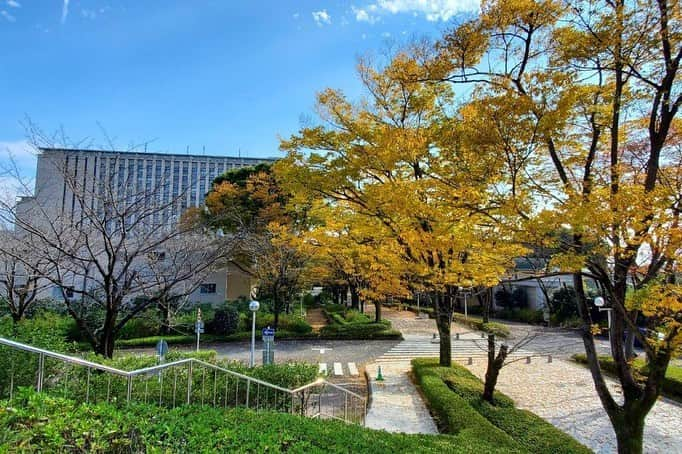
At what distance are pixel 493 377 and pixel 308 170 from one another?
6174 mm

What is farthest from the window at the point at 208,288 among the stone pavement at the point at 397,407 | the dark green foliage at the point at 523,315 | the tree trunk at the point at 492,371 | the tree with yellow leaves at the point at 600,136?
the tree with yellow leaves at the point at 600,136

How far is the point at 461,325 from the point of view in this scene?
2273 centimetres

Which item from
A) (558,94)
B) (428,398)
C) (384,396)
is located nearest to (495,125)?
(558,94)

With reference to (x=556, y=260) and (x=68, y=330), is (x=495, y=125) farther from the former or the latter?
(x=68, y=330)

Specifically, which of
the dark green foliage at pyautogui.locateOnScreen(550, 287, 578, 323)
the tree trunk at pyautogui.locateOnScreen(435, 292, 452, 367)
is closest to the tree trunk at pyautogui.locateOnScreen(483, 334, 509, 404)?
the tree trunk at pyautogui.locateOnScreen(435, 292, 452, 367)

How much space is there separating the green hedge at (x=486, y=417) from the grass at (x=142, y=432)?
13.8 ft

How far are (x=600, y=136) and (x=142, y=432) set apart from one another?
7078 millimetres

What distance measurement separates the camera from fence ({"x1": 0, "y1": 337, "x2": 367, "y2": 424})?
399 cm

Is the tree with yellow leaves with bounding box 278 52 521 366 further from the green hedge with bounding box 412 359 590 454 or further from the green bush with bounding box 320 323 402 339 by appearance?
the green bush with bounding box 320 323 402 339

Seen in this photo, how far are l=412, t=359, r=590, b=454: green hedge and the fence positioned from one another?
6.53 feet

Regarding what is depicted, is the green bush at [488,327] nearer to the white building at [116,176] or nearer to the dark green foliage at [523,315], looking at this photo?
the dark green foliage at [523,315]

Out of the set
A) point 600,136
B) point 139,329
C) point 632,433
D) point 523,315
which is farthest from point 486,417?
point 523,315

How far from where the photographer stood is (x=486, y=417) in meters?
7.50

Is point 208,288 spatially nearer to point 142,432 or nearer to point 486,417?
point 486,417
